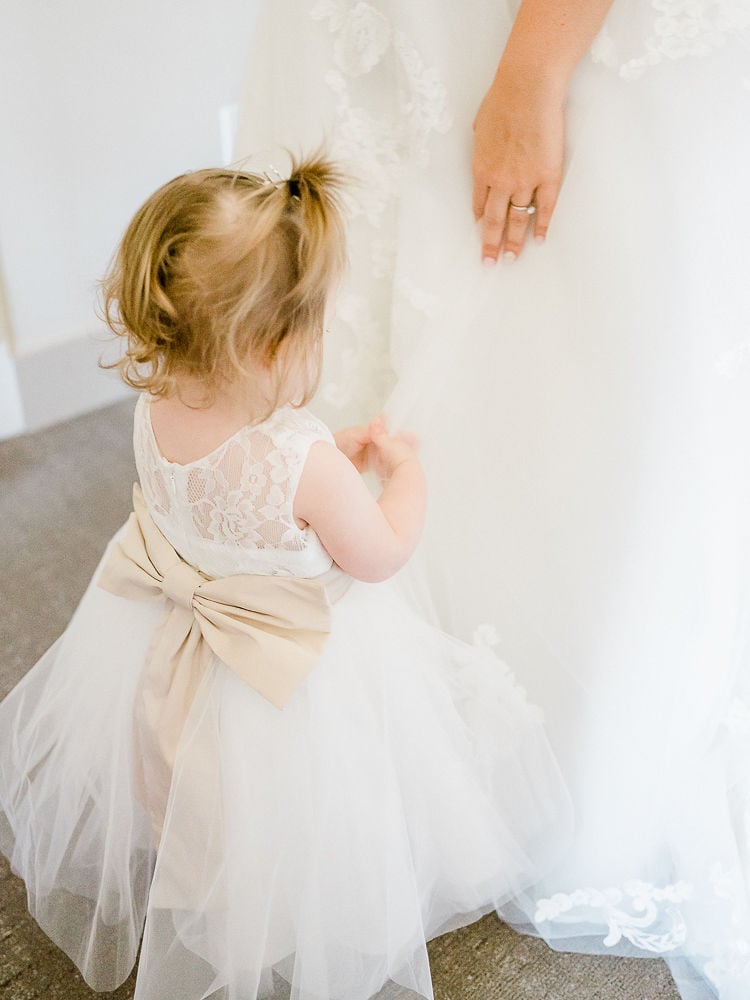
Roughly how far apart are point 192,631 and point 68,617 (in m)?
0.79

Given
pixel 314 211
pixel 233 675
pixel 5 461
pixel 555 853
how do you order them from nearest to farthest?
pixel 314 211
pixel 233 675
pixel 555 853
pixel 5 461

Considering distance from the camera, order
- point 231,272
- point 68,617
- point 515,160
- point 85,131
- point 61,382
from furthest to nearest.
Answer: point 61,382
point 85,131
point 68,617
point 515,160
point 231,272

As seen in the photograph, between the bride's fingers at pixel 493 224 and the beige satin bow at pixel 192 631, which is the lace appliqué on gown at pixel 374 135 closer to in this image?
the bride's fingers at pixel 493 224

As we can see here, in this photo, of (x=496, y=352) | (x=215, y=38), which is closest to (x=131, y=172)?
(x=215, y=38)

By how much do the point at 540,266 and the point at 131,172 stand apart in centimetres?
145

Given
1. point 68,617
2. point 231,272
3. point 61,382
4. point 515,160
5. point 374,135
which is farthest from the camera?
point 61,382

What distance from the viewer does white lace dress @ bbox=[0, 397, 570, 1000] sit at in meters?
1.01

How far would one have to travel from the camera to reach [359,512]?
3.09 ft

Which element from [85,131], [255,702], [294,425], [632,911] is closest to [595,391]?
[294,425]

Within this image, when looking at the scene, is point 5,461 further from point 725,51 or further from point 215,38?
point 725,51

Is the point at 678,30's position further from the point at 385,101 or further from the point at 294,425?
the point at 294,425

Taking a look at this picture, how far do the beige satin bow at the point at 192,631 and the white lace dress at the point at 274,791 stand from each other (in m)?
0.02

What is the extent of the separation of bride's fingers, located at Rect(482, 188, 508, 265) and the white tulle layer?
0.38 meters

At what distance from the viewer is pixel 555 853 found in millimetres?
1204
